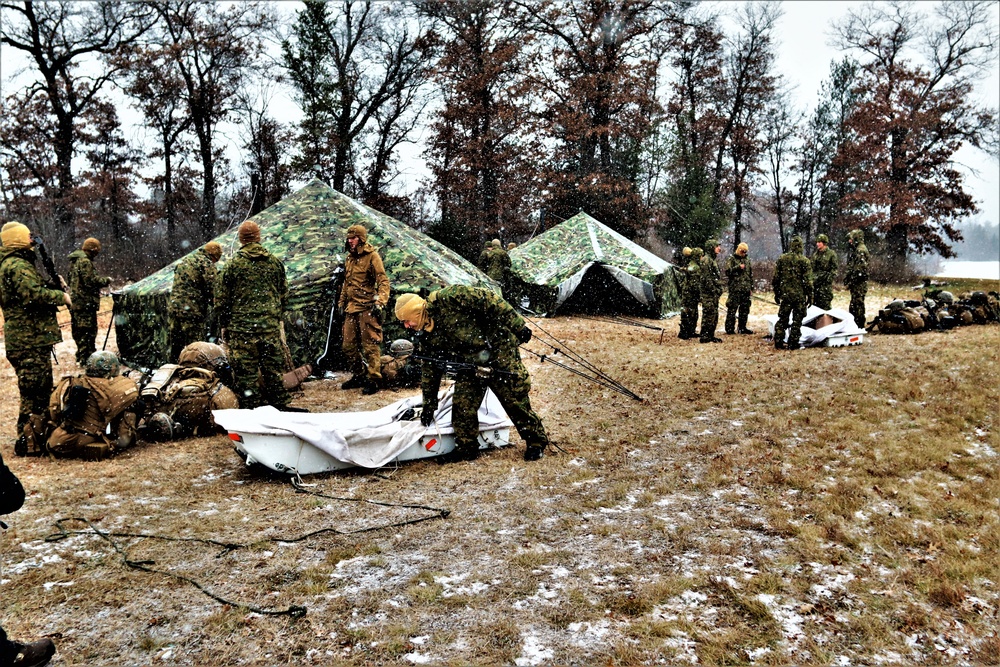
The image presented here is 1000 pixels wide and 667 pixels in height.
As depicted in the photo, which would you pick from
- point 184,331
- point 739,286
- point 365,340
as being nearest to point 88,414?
point 184,331

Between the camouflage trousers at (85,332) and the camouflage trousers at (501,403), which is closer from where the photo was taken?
the camouflage trousers at (501,403)

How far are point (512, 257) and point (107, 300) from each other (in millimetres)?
11691

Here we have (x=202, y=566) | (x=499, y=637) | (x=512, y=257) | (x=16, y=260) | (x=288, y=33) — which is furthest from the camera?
(x=288, y=33)

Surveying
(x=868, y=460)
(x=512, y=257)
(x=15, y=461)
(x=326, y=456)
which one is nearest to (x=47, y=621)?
(x=326, y=456)

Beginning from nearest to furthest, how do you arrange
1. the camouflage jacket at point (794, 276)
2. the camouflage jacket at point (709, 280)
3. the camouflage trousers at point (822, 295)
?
1. the camouflage jacket at point (794, 276)
2. the camouflage jacket at point (709, 280)
3. the camouflage trousers at point (822, 295)

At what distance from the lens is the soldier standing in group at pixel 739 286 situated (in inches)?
467

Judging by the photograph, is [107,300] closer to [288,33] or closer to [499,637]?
[288,33]

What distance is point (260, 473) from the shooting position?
206 inches

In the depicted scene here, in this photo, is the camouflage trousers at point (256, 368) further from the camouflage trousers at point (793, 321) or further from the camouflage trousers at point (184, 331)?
the camouflage trousers at point (793, 321)

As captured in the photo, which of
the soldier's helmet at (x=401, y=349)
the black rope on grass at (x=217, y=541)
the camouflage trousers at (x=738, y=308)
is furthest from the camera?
the camouflage trousers at (x=738, y=308)

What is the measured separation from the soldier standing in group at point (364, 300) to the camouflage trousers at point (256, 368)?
142 centimetres

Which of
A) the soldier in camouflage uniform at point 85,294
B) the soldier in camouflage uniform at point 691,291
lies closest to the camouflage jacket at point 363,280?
the soldier in camouflage uniform at point 85,294

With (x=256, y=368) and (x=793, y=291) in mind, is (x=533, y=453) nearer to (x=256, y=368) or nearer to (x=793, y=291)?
(x=256, y=368)

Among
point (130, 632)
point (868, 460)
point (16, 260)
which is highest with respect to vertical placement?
point (16, 260)
